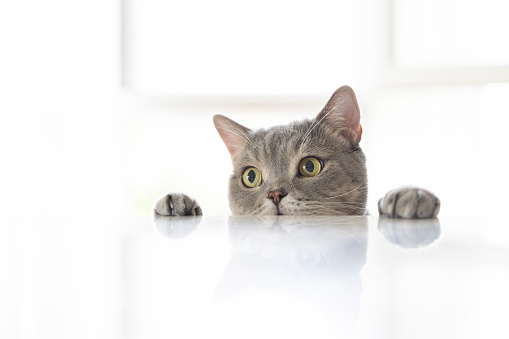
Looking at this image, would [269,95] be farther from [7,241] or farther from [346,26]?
[7,241]

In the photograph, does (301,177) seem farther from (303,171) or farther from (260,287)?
(260,287)

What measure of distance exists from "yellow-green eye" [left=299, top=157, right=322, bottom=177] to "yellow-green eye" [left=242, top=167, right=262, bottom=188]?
0.49 feet

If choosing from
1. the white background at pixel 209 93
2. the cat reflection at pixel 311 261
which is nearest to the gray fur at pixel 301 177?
the cat reflection at pixel 311 261

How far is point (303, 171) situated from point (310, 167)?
0.08 ft

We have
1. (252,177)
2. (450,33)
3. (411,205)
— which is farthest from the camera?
(450,33)

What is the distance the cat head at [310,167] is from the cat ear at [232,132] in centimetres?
6

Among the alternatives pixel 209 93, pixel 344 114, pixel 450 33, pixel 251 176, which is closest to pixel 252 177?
pixel 251 176

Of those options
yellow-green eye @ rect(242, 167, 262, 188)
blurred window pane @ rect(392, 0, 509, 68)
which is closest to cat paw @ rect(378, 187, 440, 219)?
yellow-green eye @ rect(242, 167, 262, 188)

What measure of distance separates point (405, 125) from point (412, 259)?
261 centimetres

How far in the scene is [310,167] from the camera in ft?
4.26

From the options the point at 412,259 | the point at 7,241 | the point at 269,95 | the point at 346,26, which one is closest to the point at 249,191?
the point at 7,241

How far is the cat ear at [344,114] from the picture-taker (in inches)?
52.6

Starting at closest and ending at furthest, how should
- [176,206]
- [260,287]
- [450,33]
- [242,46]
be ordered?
[260,287] < [176,206] < [450,33] < [242,46]

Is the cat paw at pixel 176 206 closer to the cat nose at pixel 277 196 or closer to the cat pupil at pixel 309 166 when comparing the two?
the cat nose at pixel 277 196
